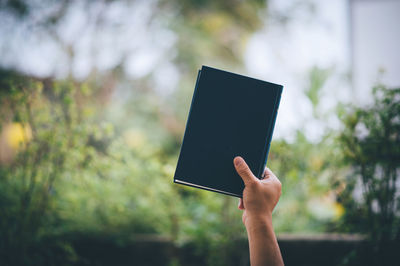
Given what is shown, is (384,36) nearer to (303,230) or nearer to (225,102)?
(303,230)

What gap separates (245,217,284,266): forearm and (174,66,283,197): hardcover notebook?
144mm

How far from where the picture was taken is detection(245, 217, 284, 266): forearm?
0.91 metres

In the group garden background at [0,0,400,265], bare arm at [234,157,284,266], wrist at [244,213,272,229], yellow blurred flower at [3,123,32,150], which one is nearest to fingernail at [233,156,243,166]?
bare arm at [234,157,284,266]

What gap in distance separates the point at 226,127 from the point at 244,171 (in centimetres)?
21

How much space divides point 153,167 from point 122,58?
3542 mm

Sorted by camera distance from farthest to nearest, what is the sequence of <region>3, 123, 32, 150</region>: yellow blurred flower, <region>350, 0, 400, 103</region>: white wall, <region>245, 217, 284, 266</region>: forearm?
<region>350, 0, 400, 103</region>: white wall, <region>3, 123, 32, 150</region>: yellow blurred flower, <region>245, 217, 284, 266</region>: forearm

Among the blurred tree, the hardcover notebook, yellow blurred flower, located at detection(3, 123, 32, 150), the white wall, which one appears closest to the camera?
the hardcover notebook

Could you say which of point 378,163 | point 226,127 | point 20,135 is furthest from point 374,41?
point 20,135

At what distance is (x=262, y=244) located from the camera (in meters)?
0.93

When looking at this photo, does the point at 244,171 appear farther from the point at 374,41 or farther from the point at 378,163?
the point at 374,41

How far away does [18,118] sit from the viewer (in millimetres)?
1650

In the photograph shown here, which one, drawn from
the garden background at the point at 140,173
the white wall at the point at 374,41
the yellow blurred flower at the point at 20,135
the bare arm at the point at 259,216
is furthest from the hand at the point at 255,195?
the white wall at the point at 374,41

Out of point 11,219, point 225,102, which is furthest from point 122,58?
point 225,102

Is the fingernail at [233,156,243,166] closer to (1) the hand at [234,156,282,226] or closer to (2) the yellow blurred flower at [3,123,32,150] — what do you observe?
(1) the hand at [234,156,282,226]
